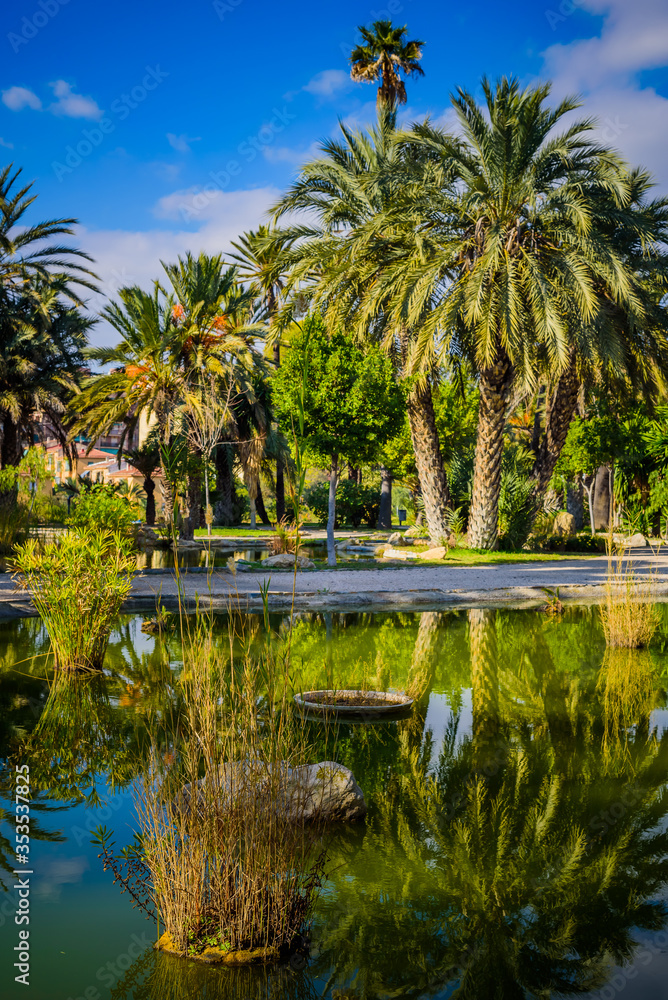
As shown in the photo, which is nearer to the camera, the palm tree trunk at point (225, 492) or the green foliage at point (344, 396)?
the green foliage at point (344, 396)

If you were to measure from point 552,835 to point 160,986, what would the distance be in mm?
2036

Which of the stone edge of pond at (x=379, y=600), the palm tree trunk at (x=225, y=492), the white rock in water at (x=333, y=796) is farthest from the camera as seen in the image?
the palm tree trunk at (x=225, y=492)

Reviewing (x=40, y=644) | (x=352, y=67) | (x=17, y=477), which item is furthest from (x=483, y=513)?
(x=352, y=67)

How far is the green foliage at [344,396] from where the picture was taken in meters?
15.3

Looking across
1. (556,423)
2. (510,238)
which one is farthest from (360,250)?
(556,423)

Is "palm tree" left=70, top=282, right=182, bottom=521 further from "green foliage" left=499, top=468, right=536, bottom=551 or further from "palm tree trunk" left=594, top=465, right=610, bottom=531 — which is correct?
"palm tree trunk" left=594, top=465, right=610, bottom=531

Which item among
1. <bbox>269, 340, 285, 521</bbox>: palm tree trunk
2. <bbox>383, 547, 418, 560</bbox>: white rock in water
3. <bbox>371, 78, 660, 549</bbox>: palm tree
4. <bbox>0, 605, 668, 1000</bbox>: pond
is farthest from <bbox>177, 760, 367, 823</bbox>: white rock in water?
<bbox>269, 340, 285, 521</bbox>: palm tree trunk

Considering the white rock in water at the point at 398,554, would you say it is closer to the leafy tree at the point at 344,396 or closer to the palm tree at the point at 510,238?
the leafy tree at the point at 344,396

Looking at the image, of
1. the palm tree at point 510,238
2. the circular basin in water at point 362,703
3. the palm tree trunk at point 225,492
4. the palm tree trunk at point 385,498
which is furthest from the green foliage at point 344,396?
the palm tree trunk at point 385,498

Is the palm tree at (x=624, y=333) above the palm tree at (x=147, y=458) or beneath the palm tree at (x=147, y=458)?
Answer: above

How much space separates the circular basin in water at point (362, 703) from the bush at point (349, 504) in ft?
86.8

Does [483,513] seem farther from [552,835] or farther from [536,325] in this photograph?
[552,835]

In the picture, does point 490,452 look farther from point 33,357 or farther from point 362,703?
point 33,357

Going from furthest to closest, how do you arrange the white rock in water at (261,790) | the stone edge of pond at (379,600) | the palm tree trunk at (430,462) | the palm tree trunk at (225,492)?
the palm tree trunk at (225,492) → the palm tree trunk at (430,462) → the stone edge of pond at (379,600) → the white rock in water at (261,790)
